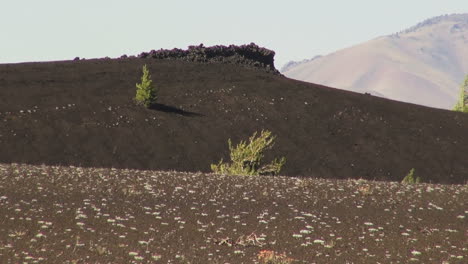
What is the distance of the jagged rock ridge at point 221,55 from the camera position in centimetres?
7394

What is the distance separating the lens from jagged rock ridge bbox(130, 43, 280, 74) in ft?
243

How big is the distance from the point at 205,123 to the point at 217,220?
3390 centimetres

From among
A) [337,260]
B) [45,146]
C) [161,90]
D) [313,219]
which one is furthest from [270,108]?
[337,260]

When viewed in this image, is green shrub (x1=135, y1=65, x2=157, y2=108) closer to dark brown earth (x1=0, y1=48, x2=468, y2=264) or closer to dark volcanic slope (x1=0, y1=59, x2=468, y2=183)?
dark brown earth (x1=0, y1=48, x2=468, y2=264)

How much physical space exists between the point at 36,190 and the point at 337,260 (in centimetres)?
910

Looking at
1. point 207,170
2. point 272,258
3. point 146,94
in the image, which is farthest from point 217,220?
point 146,94

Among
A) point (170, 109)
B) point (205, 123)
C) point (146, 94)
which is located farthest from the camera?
point (170, 109)

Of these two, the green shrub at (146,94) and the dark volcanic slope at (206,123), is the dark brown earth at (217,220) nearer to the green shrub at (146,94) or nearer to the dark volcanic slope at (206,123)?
the dark volcanic slope at (206,123)

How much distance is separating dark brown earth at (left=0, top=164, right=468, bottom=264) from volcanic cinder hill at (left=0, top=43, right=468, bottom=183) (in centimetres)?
2086

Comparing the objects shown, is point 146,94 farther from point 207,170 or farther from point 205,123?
point 207,170

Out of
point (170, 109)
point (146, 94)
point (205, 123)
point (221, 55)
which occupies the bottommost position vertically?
point (205, 123)

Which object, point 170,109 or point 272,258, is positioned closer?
point 272,258

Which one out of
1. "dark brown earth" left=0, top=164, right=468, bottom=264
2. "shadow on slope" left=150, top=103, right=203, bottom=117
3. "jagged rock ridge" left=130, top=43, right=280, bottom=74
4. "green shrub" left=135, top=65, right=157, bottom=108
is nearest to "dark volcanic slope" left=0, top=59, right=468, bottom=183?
"shadow on slope" left=150, top=103, right=203, bottom=117

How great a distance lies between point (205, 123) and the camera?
51062 mm
